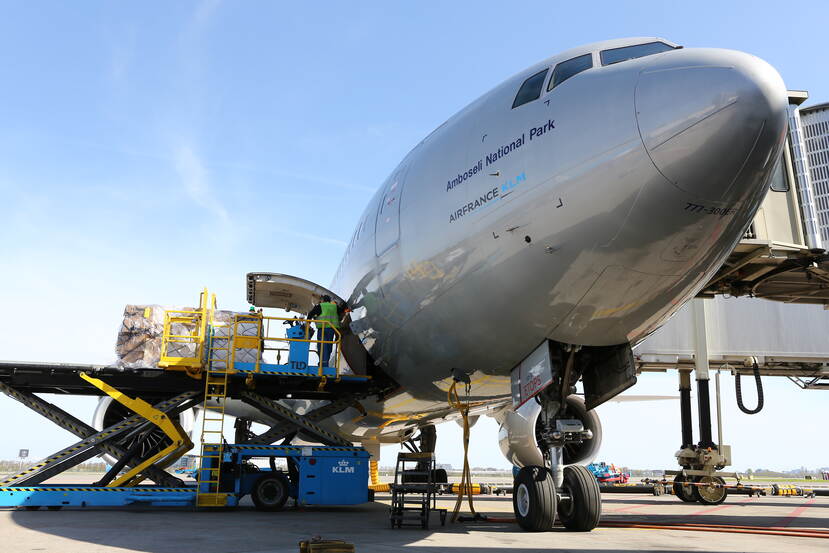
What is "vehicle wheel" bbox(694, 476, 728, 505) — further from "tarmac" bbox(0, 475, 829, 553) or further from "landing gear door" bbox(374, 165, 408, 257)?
"landing gear door" bbox(374, 165, 408, 257)

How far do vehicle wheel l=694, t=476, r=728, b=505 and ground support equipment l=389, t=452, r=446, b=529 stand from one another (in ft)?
34.5

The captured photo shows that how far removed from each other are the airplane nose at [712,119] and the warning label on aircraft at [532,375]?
2.46 m

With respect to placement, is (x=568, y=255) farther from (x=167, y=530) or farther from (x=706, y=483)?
(x=706, y=483)

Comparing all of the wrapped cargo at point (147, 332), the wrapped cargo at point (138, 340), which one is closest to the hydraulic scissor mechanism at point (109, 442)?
the wrapped cargo at point (147, 332)

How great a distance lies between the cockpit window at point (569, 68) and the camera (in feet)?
22.3

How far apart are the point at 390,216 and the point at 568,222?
3616 mm

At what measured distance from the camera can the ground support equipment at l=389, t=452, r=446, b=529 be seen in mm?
8641

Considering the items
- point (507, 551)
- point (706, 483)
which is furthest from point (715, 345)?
point (507, 551)

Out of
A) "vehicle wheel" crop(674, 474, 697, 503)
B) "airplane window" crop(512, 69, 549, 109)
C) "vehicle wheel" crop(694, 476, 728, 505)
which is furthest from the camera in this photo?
"vehicle wheel" crop(674, 474, 697, 503)

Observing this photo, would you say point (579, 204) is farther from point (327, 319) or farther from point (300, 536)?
point (327, 319)

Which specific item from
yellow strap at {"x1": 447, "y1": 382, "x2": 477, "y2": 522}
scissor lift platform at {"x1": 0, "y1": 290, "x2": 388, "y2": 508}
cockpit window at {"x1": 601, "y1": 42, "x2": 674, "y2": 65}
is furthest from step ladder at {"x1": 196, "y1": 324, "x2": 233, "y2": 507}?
cockpit window at {"x1": 601, "y1": 42, "x2": 674, "y2": 65}

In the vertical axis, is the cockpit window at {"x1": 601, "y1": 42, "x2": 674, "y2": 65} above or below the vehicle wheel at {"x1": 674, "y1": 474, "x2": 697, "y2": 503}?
above

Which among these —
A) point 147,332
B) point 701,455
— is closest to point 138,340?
point 147,332

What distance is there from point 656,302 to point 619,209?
1364mm
